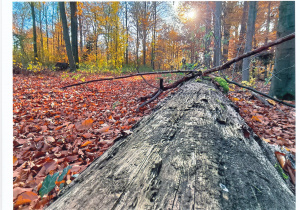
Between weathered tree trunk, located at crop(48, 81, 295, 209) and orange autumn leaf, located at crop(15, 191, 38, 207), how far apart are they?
1.61 ft

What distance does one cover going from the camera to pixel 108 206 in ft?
1.19

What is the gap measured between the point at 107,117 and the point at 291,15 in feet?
10.9

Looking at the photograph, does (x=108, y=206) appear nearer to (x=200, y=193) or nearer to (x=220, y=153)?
(x=200, y=193)

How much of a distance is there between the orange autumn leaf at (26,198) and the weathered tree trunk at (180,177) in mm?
491

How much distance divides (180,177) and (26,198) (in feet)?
2.82

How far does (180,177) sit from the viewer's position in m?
0.42

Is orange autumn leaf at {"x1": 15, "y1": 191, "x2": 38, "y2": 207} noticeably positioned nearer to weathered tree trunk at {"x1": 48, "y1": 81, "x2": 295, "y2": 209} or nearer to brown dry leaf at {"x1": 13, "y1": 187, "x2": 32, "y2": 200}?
brown dry leaf at {"x1": 13, "y1": 187, "x2": 32, "y2": 200}

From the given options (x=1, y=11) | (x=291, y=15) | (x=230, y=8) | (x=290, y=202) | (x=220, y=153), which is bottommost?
(x=290, y=202)

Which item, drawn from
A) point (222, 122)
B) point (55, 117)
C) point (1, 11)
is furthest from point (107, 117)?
point (222, 122)

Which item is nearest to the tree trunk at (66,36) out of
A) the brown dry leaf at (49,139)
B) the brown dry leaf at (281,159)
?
the brown dry leaf at (49,139)

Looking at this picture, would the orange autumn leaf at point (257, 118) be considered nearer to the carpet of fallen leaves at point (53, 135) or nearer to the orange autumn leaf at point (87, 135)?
the carpet of fallen leaves at point (53, 135)

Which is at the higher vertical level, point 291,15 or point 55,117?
point 291,15

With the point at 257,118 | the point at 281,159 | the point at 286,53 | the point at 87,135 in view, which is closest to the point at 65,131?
the point at 87,135

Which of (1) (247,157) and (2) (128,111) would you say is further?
(2) (128,111)
